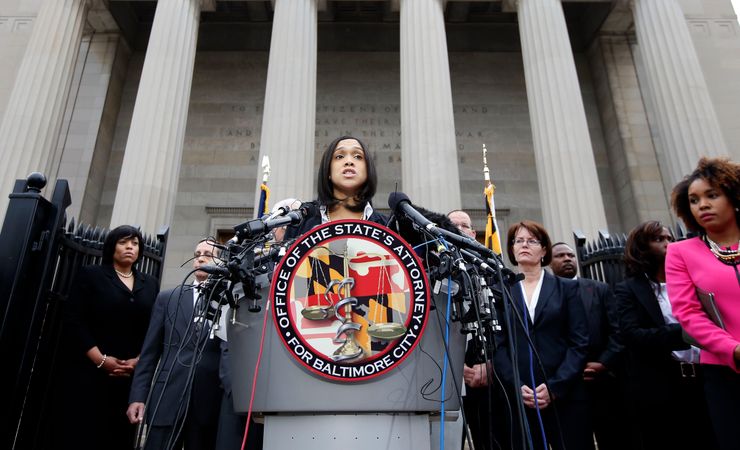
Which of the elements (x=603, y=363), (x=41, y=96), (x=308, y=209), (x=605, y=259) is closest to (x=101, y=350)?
(x=308, y=209)

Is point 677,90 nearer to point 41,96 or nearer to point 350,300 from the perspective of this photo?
point 350,300

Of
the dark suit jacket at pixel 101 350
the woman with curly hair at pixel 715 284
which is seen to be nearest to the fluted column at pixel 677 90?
the woman with curly hair at pixel 715 284

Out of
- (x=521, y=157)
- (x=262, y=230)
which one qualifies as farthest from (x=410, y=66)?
(x=262, y=230)

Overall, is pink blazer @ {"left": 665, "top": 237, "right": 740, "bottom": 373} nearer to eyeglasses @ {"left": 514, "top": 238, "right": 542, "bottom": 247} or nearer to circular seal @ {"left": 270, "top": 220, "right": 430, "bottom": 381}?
eyeglasses @ {"left": 514, "top": 238, "right": 542, "bottom": 247}

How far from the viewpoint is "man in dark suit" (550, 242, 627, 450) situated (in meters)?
4.71

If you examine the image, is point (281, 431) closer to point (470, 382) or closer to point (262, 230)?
point (262, 230)

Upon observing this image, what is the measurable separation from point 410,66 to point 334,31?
260 inches

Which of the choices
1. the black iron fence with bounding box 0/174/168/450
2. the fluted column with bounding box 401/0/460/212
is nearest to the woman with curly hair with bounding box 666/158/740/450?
the black iron fence with bounding box 0/174/168/450

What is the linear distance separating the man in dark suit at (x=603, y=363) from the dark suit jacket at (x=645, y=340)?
0.43 m

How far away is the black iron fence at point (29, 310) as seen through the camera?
4125mm

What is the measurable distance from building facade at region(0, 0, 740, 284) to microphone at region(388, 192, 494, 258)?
8762 millimetres

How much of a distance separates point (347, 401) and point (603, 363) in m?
3.73

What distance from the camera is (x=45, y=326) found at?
495 centimetres

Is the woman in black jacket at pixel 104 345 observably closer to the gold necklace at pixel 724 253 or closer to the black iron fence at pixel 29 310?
the black iron fence at pixel 29 310
